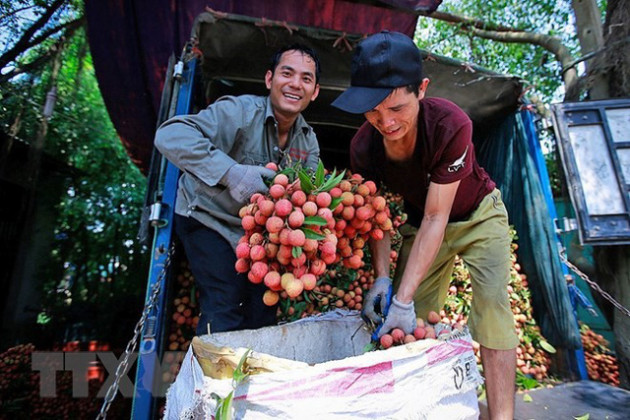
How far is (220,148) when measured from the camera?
6.45 ft

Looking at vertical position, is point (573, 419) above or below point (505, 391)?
below

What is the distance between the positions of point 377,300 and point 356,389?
0.76 meters

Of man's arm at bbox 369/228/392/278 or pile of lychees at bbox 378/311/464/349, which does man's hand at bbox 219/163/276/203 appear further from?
pile of lychees at bbox 378/311/464/349

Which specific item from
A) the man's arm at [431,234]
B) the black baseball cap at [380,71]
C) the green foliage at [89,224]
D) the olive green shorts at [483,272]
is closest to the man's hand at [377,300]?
the man's arm at [431,234]

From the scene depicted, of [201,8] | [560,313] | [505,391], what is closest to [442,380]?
[505,391]

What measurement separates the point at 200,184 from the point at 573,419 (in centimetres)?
255

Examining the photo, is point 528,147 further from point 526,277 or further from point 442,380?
point 442,380

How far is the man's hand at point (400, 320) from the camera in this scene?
156 centimetres

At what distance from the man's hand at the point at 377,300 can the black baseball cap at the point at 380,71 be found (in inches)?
35.4

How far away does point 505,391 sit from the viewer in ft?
5.81

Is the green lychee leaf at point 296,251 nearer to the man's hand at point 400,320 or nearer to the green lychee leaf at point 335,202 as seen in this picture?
the green lychee leaf at point 335,202

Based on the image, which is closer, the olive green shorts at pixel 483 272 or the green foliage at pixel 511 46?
the olive green shorts at pixel 483 272

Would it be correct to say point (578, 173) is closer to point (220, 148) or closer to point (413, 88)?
point (413, 88)

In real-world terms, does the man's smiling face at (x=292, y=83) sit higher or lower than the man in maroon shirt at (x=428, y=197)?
higher
